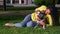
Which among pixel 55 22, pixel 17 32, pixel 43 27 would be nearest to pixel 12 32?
pixel 17 32

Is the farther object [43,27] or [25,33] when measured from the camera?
[43,27]

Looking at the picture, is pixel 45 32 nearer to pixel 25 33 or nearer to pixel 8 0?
pixel 25 33

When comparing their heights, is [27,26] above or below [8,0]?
above

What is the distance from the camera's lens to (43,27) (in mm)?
8812

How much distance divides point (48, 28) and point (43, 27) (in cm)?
21

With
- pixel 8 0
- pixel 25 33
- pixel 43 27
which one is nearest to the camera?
pixel 25 33

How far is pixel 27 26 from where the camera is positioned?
923cm

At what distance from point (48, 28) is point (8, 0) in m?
35.3

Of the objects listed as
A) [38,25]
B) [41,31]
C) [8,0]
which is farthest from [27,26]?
[8,0]

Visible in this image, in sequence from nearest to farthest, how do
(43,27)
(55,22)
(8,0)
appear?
(43,27)
(55,22)
(8,0)

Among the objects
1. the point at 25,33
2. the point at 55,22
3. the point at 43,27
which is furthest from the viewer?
the point at 55,22

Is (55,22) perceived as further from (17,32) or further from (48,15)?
(17,32)

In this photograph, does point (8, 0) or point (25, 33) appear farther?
point (8, 0)

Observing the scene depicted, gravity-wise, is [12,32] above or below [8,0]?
above
